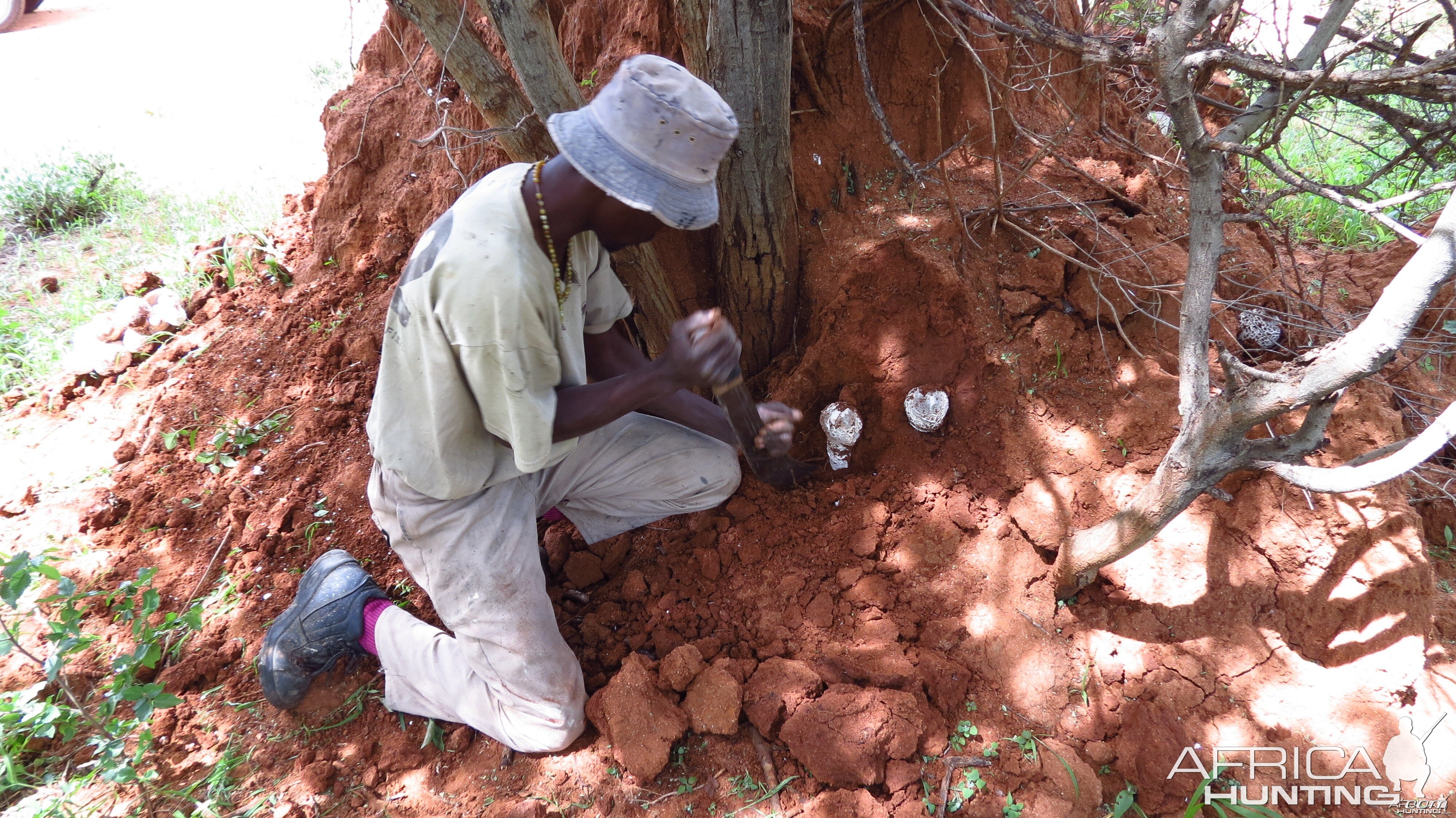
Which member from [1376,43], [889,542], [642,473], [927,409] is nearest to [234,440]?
[642,473]

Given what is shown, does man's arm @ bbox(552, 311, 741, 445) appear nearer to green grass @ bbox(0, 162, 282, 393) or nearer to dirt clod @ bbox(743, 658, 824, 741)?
dirt clod @ bbox(743, 658, 824, 741)

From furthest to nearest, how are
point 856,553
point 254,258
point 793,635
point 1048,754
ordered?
point 254,258 < point 856,553 < point 793,635 < point 1048,754

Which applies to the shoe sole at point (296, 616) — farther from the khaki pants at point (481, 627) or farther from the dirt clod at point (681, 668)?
the dirt clod at point (681, 668)

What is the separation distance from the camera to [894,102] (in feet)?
8.52

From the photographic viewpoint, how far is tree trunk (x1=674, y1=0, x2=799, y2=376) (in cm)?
209

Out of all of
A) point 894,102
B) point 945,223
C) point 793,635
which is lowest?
A: point 793,635

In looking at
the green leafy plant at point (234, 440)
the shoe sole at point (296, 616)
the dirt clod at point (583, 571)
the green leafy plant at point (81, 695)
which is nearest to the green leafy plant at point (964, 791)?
the dirt clod at point (583, 571)

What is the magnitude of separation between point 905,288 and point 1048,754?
1447 millimetres

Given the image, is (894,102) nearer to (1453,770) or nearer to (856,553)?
(856,553)

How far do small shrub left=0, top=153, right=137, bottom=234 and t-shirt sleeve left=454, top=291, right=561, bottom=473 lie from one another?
4622mm

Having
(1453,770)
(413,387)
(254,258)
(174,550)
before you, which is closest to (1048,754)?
(1453,770)

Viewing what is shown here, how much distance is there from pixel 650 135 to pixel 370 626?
67.0 inches

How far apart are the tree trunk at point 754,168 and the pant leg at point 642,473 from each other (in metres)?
0.45

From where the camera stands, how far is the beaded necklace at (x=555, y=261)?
1.59 metres
